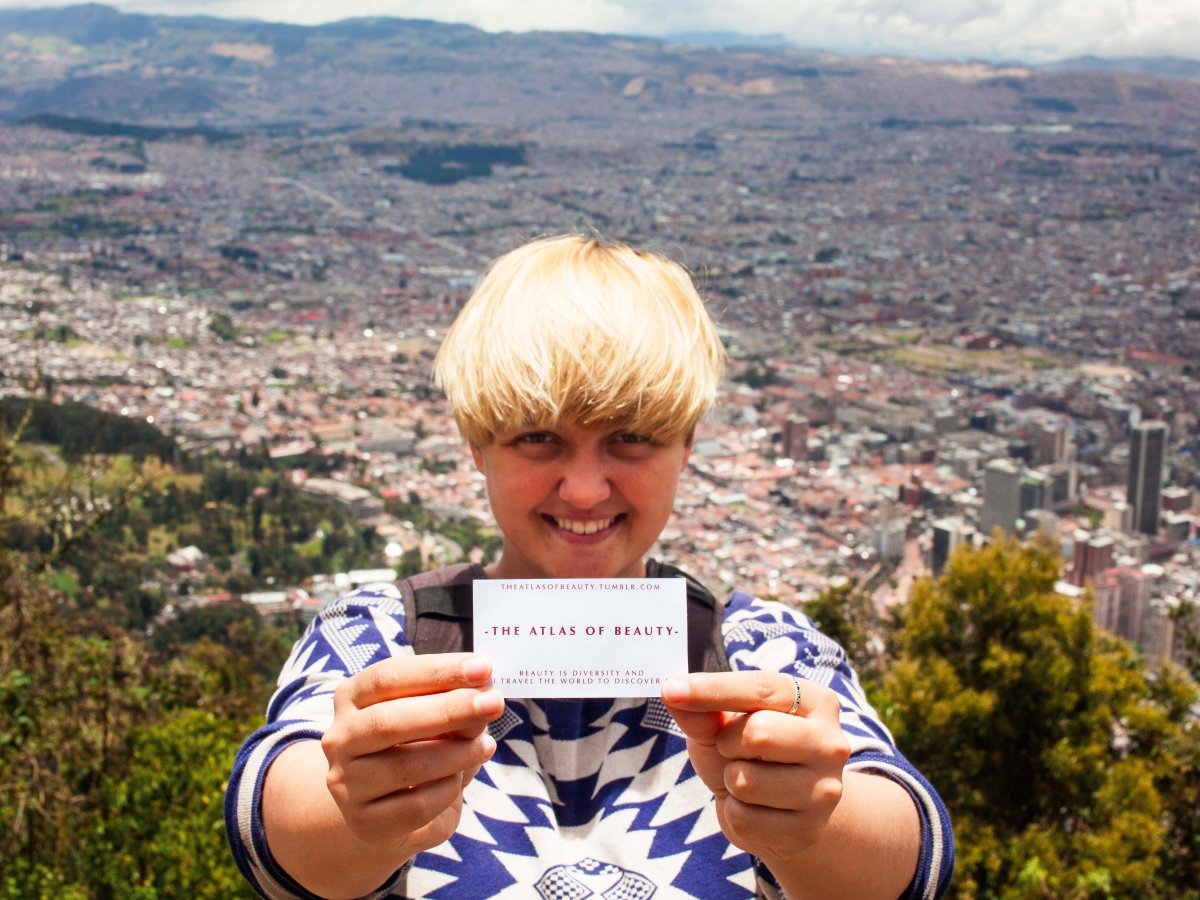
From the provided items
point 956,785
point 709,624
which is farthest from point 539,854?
point 956,785

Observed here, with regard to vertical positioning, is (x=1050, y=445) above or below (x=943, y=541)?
below

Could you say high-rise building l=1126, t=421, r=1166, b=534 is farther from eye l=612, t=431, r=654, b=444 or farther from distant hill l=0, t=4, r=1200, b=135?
distant hill l=0, t=4, r=1200, b=135

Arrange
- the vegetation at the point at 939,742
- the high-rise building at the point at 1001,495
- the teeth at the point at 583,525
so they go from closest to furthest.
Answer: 1. the teeth at the point at 583,525
2. the vegetation at the point at 939,742
3. the high-rise building at the point at 1001,495

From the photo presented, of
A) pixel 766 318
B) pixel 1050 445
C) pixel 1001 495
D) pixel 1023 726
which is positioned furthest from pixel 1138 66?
pixel 1023 726

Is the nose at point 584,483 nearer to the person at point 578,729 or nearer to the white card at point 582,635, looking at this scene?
the person at point 578,729

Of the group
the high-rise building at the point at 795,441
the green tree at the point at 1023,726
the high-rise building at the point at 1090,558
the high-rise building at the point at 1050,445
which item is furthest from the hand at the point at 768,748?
the high-rise building at the point at 1050,445

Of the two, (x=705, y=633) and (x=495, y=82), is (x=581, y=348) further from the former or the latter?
(x=495, y=82)
